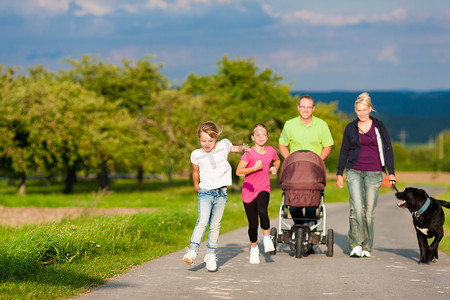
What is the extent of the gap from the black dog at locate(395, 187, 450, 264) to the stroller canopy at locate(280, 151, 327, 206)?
1216 millimetres

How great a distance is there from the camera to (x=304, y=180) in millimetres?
8188

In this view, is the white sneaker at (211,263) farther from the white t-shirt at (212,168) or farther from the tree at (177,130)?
the tree at (177,130)

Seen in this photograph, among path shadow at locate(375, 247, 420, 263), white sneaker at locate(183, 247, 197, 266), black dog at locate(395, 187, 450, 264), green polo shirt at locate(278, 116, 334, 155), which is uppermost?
green polo shirt at locate(278, 116, 334, 155)

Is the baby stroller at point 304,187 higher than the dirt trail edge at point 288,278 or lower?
higher

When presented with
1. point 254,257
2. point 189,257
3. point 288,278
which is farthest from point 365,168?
point 189,257

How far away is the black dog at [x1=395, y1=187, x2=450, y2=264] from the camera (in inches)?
311

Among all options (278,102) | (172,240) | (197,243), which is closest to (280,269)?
(197,243)

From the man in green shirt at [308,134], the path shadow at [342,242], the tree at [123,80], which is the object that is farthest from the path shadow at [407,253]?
the tree at [123,80]

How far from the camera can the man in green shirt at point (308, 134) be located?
8.58m

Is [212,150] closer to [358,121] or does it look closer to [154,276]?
[154,276]

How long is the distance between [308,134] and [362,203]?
129 cm

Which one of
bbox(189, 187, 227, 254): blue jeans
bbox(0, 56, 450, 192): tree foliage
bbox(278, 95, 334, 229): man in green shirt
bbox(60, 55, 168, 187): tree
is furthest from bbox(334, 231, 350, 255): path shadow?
bbox(60, 55, 168, 187): tree

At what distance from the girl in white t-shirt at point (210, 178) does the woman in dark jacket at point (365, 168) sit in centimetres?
218

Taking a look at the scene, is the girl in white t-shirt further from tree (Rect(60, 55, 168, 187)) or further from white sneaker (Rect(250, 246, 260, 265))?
tree (Rect(60, 55, 168, 187))
